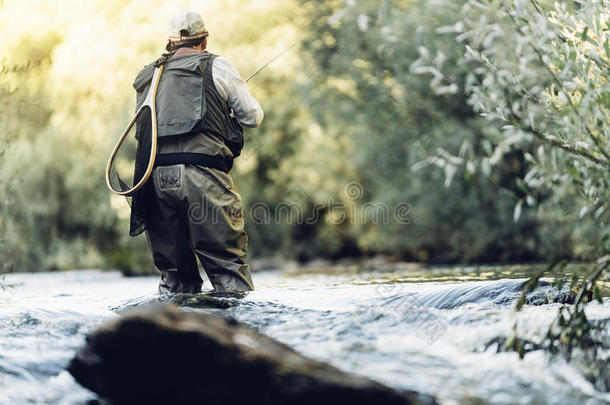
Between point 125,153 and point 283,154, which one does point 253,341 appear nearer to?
point 125,153

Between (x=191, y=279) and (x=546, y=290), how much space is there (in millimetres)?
2518

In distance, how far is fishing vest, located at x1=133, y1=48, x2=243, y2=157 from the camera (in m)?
5.36

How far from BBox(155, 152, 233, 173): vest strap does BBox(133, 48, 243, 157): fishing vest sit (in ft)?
0.51

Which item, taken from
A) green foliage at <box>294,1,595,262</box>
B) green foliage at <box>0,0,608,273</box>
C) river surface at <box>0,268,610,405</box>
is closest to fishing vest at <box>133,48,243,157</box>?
river surface at <box>0,268,610,405</box>

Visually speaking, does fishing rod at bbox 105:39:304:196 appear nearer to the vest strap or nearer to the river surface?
the vest strap

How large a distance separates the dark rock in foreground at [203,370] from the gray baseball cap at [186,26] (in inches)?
103

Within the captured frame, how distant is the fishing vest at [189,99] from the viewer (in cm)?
536

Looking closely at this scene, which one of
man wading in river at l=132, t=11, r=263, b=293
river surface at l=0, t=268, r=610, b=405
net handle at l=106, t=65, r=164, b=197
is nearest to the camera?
river surface at l=0, t=268, r=610, b=405

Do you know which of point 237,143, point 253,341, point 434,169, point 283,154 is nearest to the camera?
point 253,341

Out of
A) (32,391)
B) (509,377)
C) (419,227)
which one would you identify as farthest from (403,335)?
(419,227)

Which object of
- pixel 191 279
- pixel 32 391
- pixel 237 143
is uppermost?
pixel 237 143

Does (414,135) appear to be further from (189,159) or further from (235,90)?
(189,159)

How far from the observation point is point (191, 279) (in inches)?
225

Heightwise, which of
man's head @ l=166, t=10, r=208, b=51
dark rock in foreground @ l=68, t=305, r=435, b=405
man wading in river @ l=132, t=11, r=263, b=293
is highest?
man's head @ l=166, t=10, r=208, b=51
